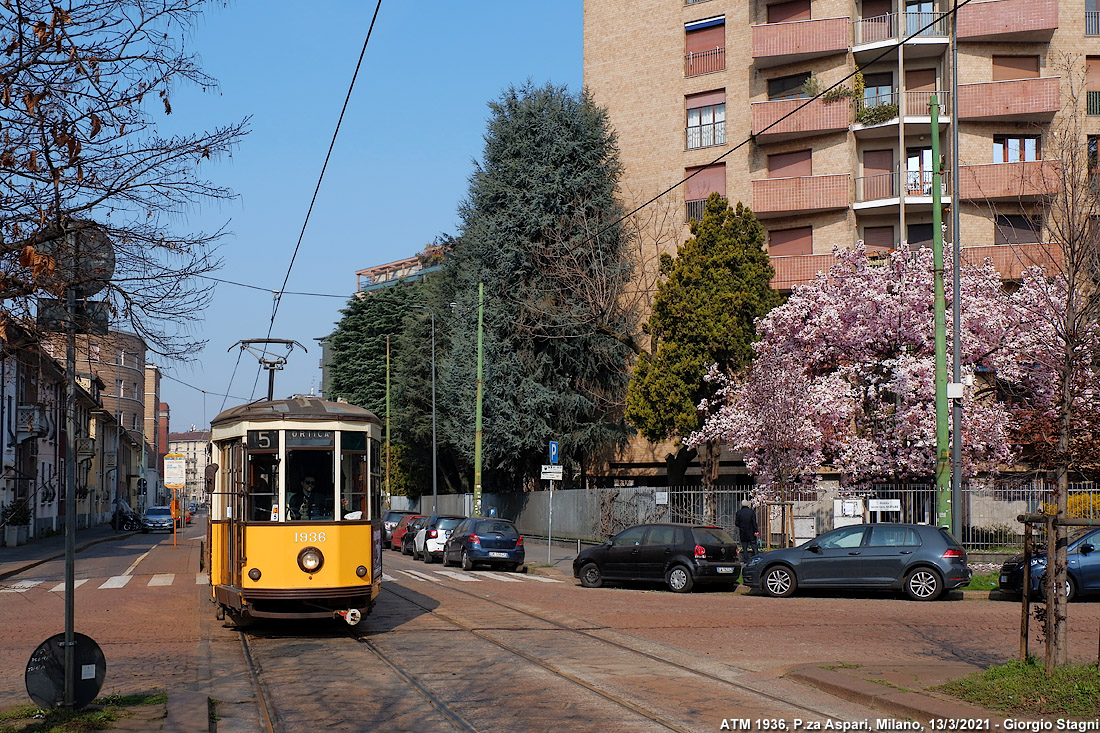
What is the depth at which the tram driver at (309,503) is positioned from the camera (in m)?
14.2

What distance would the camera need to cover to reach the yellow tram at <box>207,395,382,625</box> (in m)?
13.9

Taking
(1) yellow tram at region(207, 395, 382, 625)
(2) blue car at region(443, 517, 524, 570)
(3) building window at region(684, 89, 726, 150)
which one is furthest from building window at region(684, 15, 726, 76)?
(1) yellow tram at region(207, 395, 382, 625)

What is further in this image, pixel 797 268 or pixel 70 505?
pixel 797 268

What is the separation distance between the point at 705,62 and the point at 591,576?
2802 centimetres

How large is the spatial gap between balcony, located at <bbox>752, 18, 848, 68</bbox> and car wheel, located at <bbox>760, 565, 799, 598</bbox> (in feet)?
87.3

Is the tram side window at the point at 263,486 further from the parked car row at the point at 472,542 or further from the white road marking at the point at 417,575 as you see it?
the parked car row at the point at 472,542

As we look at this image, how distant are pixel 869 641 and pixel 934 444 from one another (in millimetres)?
16538

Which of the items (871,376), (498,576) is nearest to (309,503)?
(498,576)

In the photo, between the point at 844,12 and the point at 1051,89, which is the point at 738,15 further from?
the point at 1051,89

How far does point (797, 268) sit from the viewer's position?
138 feet

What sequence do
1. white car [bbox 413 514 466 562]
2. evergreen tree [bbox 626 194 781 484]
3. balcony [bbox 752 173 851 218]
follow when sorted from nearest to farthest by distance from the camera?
1. white car [bbox 413 514 466 562]
2. evergreen tree [bbox 626 194 781 484]
3. balcony [bbox 752 173 851 218]

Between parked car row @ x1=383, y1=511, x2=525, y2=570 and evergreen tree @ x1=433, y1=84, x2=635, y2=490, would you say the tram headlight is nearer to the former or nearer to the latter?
parked car row @ x1=383, y1=511, x2=525, y2=570

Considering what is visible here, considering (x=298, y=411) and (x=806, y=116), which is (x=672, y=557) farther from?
(x=806, y=116)

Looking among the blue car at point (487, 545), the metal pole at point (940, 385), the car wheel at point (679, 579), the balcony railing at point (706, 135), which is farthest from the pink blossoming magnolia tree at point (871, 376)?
the balcony railing at point (706, 135)
